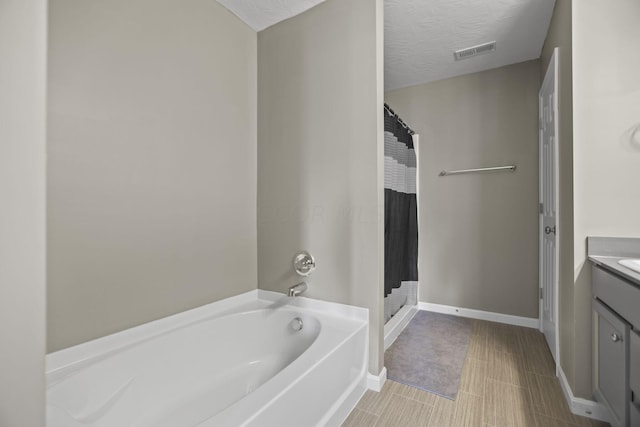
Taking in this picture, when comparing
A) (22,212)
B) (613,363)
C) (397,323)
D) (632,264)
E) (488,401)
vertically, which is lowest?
(488,401)

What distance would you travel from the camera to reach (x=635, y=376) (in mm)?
1089

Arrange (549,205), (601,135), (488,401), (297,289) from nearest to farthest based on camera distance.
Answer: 1. (601,135)
2. (488,401)
3. (297,289)
4. (549,205)

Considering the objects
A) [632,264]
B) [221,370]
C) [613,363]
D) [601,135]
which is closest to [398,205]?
[601,135]

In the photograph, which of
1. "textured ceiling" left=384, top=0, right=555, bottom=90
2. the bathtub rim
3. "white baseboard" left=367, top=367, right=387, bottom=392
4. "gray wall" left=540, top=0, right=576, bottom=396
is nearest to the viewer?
the bathtub rim

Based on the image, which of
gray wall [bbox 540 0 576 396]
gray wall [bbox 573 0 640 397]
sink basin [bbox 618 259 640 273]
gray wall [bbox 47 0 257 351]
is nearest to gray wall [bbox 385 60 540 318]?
gray wall [bbox 540 0 576 396]

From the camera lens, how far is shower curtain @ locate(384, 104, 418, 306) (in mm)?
2082

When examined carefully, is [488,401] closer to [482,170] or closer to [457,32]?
[482,170]

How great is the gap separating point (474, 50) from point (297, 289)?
2459mm

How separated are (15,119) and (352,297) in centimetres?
165

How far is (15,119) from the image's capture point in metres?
0.35

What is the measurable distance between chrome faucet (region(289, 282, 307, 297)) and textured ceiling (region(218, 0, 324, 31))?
1837mm

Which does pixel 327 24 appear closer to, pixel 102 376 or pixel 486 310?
pixel 102 376

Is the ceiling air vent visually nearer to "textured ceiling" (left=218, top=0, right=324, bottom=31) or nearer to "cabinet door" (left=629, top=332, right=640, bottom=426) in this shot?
"textured ceiling" (left=218, top=0, right=324, bottom=31)

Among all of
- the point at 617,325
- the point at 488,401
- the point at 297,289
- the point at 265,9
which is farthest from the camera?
the point at 265,9
